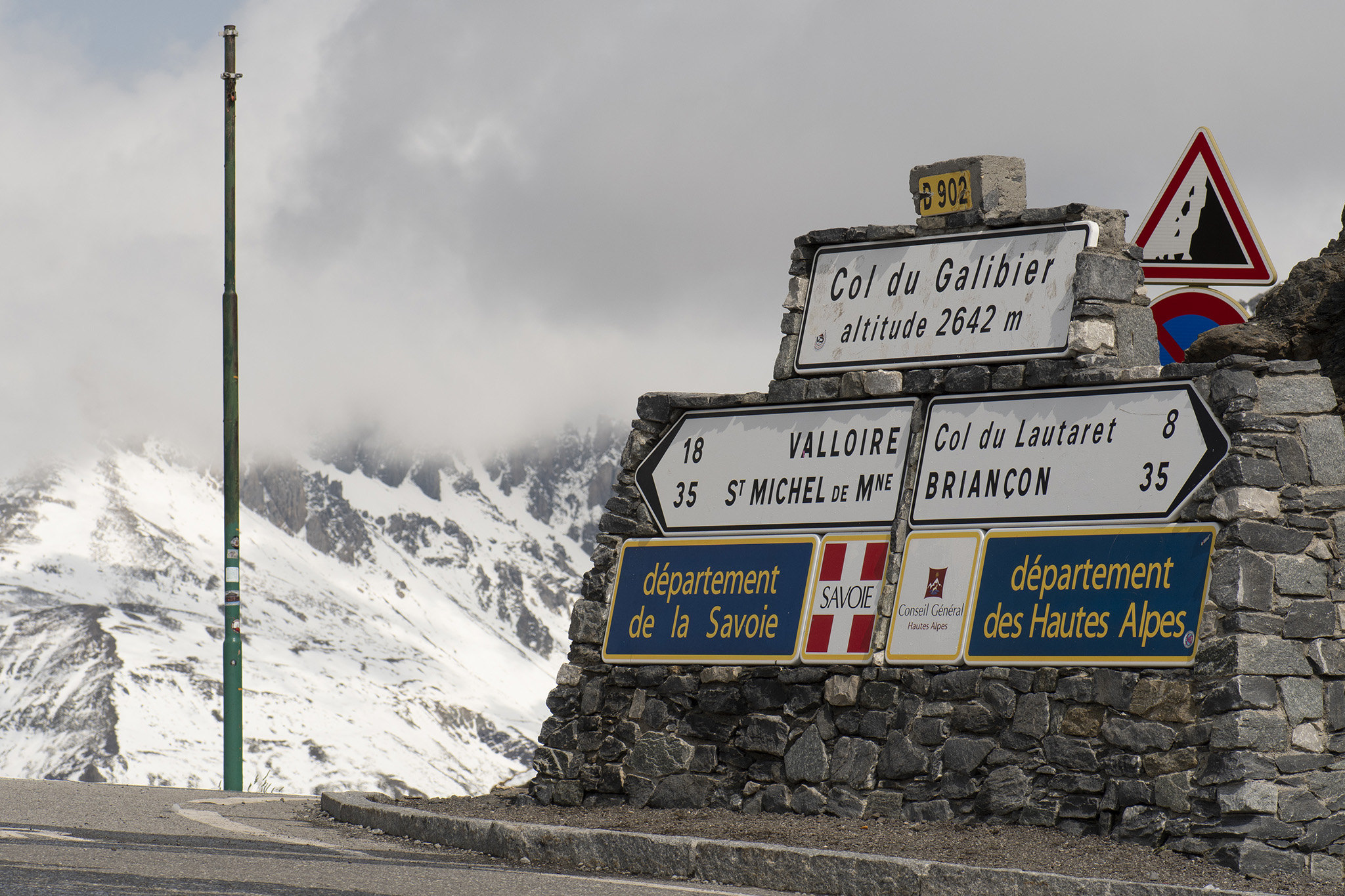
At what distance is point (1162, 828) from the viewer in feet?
25.9

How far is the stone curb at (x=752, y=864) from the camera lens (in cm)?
695

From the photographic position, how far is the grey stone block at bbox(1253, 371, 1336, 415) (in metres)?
8.23

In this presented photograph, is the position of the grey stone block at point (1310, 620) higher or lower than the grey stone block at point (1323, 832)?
higher

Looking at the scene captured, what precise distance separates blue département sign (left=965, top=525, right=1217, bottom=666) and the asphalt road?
2317mm

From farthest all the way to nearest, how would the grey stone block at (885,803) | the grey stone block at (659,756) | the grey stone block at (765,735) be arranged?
1. the grey stone block at (659,756)
2. the grey stone block at (765,735)
3. the grey stone block at (885,803)

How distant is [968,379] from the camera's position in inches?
368

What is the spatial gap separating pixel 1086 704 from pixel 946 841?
1.08 meters

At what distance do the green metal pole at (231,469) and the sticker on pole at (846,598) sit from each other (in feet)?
19.6

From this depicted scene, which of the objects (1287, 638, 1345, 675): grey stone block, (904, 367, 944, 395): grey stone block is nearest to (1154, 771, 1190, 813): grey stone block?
(1287, 638, 1345, 675): grey stone block

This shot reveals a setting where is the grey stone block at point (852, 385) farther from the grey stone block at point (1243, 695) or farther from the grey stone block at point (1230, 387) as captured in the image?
the grey stone block at point (1243, 695)

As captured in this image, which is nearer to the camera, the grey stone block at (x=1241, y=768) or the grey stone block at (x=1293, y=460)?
the grey stone block at (x=1241, y=768)

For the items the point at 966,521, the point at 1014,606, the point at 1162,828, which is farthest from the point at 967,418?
the point at 1162,828

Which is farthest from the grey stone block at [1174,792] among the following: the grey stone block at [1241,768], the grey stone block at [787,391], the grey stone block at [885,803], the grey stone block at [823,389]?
the grey stone block at [787,391]

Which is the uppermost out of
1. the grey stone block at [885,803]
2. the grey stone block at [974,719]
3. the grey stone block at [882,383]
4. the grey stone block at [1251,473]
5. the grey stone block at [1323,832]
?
the grey stone block at [882,383]
